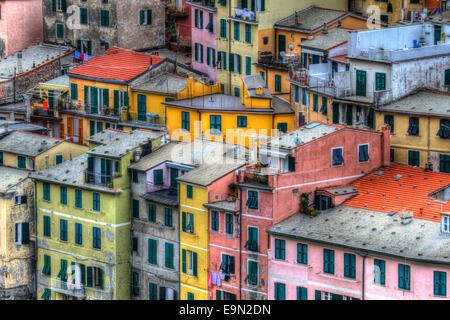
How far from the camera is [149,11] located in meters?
98.3

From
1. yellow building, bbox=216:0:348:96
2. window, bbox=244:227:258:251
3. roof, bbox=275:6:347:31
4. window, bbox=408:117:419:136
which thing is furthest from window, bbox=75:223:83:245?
roof, bbox=275:6:347:31

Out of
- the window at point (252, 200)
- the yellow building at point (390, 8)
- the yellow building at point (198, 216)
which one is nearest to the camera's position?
the window at point (252, 200)

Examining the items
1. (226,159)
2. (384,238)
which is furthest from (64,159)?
(384,238)

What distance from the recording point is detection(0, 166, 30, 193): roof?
75562 millimetres

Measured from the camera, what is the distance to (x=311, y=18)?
8488 cm

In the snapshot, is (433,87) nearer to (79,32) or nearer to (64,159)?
(64,159)

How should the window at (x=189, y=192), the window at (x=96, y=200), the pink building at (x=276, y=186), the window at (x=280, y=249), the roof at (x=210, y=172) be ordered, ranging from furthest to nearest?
the window at (x=96, y=200) → the window at (x=189, y=192) → the roof at (x=210, y=172) → the pink building at (x=276, y=186) → the window at (x=280, y=249)

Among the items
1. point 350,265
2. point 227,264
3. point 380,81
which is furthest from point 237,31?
point 350,265

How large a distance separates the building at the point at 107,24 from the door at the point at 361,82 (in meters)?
34.2

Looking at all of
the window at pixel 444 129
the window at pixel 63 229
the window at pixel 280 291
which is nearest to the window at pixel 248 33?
the window at pixel 63 229

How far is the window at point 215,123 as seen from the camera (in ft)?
249

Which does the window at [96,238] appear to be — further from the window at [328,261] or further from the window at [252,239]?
the window at [328,261]

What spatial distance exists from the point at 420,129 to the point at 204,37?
3204 centimetres

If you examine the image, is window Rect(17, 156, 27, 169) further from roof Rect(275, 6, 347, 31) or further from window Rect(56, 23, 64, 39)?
window Rect(56, 23, 64, 39)
